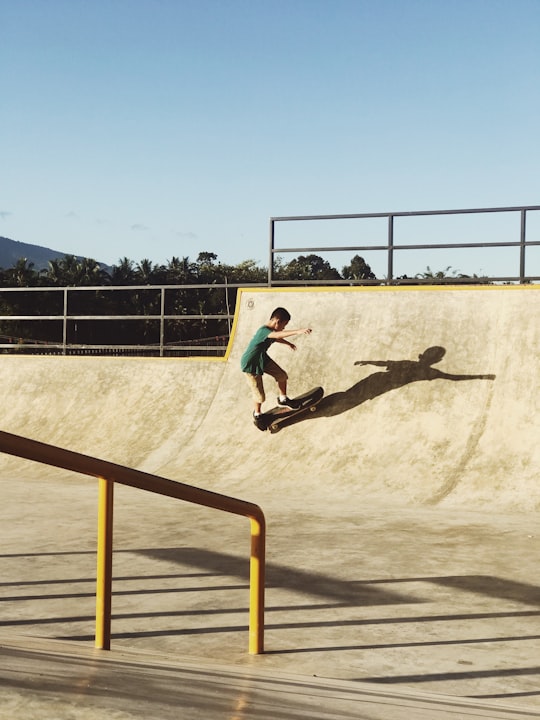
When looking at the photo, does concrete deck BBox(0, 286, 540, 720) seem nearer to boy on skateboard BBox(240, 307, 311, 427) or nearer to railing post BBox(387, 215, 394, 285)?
boy on skateboard BBox(240, 307, 311, 427)

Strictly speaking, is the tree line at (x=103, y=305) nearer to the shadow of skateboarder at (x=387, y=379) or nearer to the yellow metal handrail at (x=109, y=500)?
the shadow of skateboarder at (x=387, y=379)

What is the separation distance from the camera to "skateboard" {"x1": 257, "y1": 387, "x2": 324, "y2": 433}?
39.2 ft

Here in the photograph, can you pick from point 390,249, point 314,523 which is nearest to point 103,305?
point 390,249

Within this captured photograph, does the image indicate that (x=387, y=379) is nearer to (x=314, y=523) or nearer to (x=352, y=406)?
(x=352, y=406)

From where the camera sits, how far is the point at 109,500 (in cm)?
362

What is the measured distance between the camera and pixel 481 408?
11.1 meters

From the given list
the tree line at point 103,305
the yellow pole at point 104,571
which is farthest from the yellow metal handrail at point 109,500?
the tree line at point 103,305

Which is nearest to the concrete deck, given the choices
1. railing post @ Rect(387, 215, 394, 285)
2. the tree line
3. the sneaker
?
the sneaker

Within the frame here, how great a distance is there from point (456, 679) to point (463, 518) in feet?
15.9

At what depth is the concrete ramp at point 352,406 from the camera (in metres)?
10.4

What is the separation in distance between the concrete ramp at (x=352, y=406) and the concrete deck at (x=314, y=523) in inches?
1.2

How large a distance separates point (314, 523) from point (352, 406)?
12.1ft

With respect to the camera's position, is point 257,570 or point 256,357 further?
point 256,357

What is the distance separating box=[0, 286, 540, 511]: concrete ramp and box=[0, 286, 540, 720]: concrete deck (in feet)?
0.10
